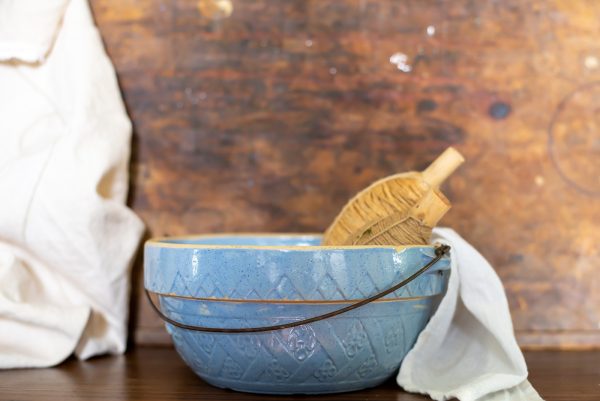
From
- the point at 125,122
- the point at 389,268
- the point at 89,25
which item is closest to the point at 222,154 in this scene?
the point at 125,122

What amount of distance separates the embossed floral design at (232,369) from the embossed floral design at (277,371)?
0.03 metres

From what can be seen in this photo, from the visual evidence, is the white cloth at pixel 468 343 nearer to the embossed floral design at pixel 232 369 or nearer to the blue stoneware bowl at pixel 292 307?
the blue stoneware bowl at pixel 292 307

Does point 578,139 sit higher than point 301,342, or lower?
higher

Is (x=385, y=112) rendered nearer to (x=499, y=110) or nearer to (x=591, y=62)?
(x=499, y=110)

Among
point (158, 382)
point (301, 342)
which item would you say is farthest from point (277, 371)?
point (158, 382)

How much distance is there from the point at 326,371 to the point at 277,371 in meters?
0.05

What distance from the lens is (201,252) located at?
662 mm

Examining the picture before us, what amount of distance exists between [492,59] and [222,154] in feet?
1.34

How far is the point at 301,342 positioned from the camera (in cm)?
65

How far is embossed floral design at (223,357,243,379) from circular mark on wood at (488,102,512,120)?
20.4 inches

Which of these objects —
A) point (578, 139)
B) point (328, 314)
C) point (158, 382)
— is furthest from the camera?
point (578, 139)

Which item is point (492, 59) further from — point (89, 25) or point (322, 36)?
point (89, 25)

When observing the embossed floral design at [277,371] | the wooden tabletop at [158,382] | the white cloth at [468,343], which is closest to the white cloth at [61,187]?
A: the wooden tabletop at [158,382]

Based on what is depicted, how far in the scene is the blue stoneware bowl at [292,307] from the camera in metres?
0.64
